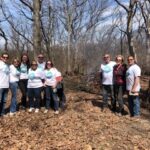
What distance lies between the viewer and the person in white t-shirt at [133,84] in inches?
475

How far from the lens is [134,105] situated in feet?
40.3

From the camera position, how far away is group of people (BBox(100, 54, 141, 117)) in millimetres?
12109

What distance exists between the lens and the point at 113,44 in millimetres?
44375

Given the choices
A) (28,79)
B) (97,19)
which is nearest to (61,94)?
(28,79)

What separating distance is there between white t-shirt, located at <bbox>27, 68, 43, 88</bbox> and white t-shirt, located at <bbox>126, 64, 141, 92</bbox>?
2689mm

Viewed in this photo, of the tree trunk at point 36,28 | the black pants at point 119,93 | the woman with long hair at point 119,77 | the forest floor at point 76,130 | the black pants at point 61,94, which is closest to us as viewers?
the forest floor at point 76,130

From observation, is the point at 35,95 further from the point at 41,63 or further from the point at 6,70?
the point at 6,70

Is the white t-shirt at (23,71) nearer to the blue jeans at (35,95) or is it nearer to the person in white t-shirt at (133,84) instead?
the blue jeans at (35,95)

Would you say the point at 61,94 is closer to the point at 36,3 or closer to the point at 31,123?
the point at 31,123

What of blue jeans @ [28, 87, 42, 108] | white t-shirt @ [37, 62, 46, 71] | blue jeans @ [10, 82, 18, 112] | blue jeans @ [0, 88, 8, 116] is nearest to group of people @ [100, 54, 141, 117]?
white t-shirt @ [37, 62, 46, 71]

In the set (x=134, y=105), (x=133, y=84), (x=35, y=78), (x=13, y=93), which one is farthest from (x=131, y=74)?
(x=13, y=93)

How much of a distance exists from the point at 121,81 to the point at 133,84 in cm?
47

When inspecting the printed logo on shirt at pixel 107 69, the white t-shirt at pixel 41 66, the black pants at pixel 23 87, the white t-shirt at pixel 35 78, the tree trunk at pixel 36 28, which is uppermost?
the tree trunk at pixel 36 28

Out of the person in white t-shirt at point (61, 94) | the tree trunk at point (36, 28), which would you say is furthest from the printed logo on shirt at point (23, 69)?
the tree trunk at point (36, 28)
